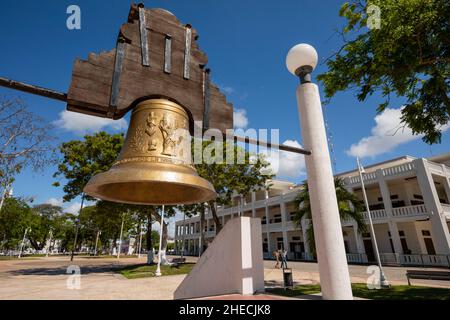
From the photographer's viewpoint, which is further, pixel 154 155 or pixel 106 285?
pixel 106 285

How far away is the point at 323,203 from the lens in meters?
3.23

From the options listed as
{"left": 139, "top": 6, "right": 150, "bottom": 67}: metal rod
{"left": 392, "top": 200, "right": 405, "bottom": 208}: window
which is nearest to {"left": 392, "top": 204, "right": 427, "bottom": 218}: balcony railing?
{"left": 392, "top": 200, "right": 405, "bottom": 208}: window

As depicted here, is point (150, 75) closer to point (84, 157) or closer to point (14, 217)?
point (84, 157)

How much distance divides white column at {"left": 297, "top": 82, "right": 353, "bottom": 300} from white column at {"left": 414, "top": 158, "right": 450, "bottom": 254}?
809 inches

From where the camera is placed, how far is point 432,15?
618 cm

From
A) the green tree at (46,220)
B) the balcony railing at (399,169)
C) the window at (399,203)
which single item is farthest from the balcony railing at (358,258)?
the green tree at (46,220)

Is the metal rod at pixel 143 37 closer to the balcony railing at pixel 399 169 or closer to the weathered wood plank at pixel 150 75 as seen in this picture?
the weathered wood plank at pixel 150 75

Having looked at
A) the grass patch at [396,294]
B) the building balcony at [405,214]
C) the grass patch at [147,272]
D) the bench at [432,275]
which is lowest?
the grass patch at [396,294]

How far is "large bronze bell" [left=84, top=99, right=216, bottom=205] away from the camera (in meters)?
1.74

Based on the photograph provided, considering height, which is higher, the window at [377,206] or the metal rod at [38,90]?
the window at [377,206]

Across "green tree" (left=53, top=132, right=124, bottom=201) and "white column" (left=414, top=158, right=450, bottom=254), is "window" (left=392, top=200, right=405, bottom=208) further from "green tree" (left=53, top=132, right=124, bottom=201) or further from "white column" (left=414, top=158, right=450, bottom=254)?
"green tree" (left=53, top=132, right=124, bottom=201)

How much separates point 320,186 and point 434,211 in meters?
21.4

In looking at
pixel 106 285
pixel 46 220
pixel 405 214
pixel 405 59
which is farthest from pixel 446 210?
pixel 46 220

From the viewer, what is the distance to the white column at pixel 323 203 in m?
3.09
